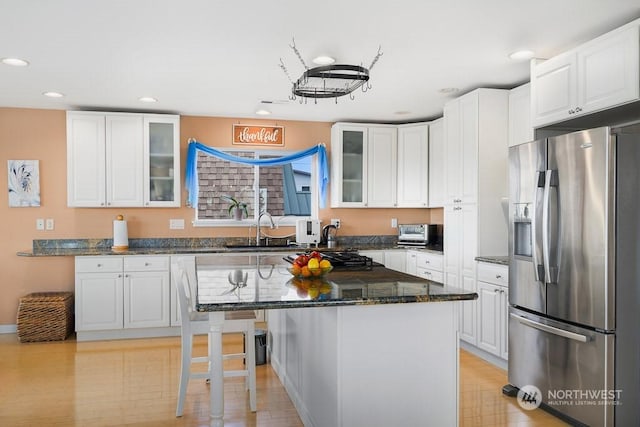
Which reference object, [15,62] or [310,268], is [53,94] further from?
[310,268]

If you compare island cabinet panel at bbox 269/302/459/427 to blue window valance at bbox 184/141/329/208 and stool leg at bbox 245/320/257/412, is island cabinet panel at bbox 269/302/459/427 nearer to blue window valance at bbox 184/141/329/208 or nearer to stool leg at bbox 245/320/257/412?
stool leg at bbox 245/320/257/412

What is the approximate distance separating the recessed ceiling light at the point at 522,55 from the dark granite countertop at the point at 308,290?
6.01ft

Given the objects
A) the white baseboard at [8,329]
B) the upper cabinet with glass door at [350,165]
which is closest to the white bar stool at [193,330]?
the upper cabinet with glass door at [350,165]

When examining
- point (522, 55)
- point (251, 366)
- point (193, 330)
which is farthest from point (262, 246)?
point (522, 55)

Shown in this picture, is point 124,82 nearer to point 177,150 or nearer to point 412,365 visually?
point 177,150

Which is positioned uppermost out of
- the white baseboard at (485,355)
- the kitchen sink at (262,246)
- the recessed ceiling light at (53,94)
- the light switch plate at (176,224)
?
the recessed ceiling light at (53,94)

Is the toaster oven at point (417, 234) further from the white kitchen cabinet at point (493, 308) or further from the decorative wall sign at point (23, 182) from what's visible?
the decorative wall sign at point (23, 182)

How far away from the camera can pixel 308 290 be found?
8.14 feet

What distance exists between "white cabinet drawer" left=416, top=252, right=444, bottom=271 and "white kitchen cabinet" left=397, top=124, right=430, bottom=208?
0.79m

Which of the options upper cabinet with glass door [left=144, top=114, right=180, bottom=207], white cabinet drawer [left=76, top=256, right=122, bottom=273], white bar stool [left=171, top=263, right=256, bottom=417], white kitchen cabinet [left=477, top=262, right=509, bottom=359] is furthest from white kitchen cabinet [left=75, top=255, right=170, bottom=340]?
white kitchen cabinet [left=477, top=262, right=509, bottom=359]

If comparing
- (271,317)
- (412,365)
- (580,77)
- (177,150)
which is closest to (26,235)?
(177,150)

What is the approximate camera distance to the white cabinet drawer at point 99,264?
4.99 m

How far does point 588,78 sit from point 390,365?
2.17 meters

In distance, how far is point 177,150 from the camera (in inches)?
215
